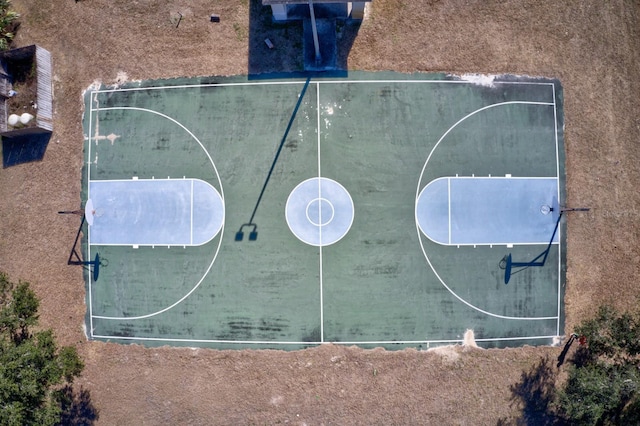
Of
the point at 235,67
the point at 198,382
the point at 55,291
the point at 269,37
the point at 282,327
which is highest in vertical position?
the point at 269,37

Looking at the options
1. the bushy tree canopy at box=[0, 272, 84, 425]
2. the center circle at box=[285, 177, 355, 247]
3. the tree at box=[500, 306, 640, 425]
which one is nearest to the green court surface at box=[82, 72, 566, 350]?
the center circle at box=[285, 177, 355, 247]

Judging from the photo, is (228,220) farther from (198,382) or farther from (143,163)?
(198,382)

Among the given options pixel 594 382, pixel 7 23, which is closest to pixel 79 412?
pixel 7 23

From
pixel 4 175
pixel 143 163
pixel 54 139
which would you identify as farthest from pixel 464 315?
pixel 4 175

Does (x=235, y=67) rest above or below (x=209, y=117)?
above

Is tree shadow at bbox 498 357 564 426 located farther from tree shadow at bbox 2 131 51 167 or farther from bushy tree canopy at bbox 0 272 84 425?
tree shadow at bbox 2 131 51 167

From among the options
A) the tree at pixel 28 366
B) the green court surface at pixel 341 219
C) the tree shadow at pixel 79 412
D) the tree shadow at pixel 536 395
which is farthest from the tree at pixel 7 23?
the tree shadow at pixel 536 395
